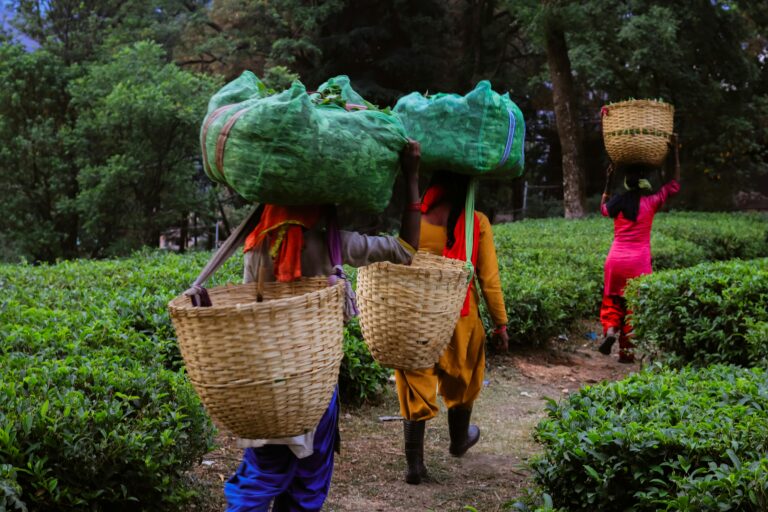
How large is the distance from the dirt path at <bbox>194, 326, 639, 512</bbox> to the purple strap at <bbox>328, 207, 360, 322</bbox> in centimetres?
150

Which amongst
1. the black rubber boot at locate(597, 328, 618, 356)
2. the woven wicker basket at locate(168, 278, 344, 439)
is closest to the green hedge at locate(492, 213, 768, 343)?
the black rubber boot at locate(597, 328, 618, 356)

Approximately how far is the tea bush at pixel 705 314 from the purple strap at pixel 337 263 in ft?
9.49

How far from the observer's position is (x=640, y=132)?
25.0ft

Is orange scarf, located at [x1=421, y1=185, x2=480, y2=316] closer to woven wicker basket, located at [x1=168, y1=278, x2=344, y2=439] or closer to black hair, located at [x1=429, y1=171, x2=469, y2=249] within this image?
black hair, located at [x1=429, y1=171, x2=469, y2=249]

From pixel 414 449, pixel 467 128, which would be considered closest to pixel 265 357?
pixel 467 128

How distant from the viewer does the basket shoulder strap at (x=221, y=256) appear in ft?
10.2

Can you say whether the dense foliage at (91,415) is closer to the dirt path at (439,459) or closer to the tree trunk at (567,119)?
the dirt path at (439,459)

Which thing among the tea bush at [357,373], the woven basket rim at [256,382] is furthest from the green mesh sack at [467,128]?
the tea bush at [357,373]

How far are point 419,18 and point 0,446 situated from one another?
64.7ft

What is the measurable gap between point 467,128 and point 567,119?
1521 cm

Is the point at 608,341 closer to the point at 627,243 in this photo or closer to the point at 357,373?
the point at 627,243

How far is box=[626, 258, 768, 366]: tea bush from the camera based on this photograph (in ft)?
17.5

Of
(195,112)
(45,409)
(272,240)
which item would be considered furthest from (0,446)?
(195,112)

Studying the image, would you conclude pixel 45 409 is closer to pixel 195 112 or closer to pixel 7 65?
Answer: pixel 195 112
